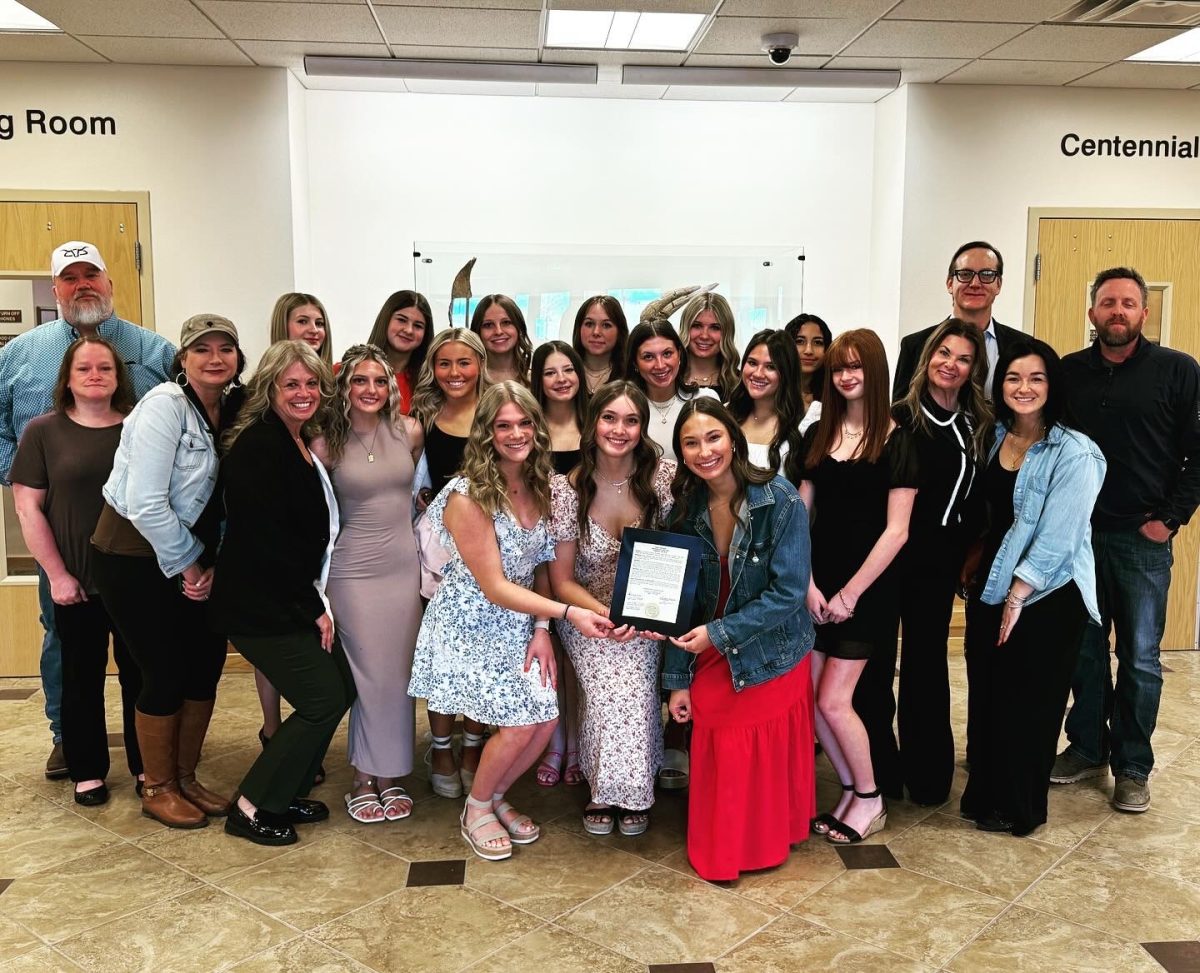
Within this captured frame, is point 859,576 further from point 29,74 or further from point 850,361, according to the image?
point 29,74

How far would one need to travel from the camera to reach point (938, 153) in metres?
5.64

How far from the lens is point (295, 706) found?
3.45m

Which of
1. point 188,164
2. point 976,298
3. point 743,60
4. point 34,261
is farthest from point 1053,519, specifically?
point 34,261

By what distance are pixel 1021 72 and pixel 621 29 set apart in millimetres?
2132

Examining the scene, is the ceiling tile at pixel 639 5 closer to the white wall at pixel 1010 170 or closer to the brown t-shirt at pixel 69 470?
the white wall at pixel 1010 170

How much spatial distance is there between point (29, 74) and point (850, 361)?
4.33 m

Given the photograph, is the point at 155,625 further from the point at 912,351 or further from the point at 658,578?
the point at 912,351

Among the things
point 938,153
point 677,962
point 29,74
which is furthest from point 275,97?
point 677,962

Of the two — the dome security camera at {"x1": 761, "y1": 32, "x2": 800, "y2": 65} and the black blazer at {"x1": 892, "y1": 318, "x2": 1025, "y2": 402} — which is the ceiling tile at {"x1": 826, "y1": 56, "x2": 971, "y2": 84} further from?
the black blazer at {"x1": 892, "y1": 318, "x2": 1025, "y2": 402}

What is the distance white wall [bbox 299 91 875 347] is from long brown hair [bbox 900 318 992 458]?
2.82 meters

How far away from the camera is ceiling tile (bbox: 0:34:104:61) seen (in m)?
4.77

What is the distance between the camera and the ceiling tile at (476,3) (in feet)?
14.0

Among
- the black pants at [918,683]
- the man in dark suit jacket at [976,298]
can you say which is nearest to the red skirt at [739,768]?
the black pants at [918,683]

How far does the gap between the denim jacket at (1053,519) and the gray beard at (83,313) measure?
3.51 metres
